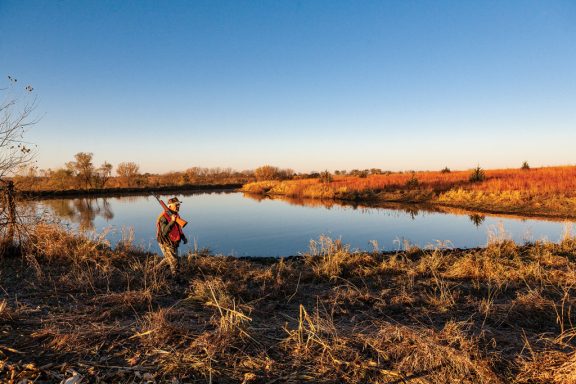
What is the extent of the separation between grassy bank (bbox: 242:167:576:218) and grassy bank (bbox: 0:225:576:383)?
16815 millimetres

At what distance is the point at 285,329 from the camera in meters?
3.68

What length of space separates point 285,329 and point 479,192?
2540 centimetres

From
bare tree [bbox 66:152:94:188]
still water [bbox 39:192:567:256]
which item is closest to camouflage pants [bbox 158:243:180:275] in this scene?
still water [bbox 39:192:567:256]

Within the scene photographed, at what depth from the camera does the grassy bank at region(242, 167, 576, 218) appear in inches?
802

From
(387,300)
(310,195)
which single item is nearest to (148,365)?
(387,300)

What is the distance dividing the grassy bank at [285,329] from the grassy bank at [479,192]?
1681cm

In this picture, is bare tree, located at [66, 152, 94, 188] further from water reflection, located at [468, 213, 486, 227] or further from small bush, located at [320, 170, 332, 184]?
water reflection, located at [468, 213, 486, 227]

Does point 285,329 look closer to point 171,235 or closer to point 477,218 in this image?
point 171,235

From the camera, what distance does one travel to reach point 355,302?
17.0 feet

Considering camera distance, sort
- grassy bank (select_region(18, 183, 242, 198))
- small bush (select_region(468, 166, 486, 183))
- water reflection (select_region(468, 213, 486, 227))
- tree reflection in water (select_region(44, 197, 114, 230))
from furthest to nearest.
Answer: grassy bank (select_region(18, 183, 242, 198)), small bush (select_region(468, 166, 486, 183)), tree reflection in water (select_region(44, 197, 114, 230)), water reflection (select_region(468, 213, 486, 227))

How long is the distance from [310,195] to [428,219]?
17074 millimetres

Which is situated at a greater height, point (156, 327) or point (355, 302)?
point (156, 327)

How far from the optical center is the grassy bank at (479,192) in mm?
20359

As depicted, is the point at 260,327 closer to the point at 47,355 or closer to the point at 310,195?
the point at 47,355
